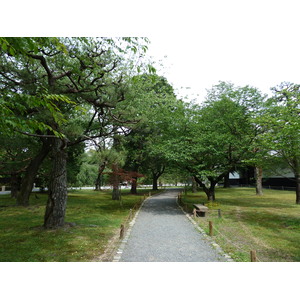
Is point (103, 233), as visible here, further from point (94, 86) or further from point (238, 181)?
point (238, 181)

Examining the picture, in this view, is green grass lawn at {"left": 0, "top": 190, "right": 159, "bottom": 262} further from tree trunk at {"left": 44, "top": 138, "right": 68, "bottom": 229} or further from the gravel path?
the gravel path

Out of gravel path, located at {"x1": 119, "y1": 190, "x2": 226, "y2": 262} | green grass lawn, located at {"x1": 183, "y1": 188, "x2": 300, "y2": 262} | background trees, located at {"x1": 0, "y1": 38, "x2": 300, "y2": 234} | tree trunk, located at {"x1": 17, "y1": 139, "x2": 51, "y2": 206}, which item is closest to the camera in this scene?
gravel path, located at {"x1": 119, "y1": 190, "x2": 226, "y2": 262}

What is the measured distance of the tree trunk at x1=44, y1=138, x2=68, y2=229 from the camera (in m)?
8.65

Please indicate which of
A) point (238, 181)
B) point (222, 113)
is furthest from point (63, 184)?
point (238, 181)

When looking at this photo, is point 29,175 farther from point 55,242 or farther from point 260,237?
point 260,237

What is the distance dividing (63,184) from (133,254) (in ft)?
15.2

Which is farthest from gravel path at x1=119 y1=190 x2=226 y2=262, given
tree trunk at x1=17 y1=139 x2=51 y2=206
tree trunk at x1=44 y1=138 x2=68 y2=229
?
tree trunk at x1=17 y1=139 x2=51 y2=206

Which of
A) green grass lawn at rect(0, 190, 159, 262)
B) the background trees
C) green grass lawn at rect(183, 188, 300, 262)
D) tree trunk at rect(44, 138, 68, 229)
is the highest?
the background trees

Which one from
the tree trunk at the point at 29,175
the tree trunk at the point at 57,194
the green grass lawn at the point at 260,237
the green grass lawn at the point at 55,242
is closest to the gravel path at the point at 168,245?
the green grass lawn at the point at 260,237

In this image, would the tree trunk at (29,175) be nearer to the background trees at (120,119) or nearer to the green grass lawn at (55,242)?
the background trees at (120,119)

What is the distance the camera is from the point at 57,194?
8.65 meters

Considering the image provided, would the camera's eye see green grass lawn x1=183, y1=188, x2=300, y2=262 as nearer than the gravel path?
No

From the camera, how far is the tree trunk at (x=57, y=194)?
8648 mm

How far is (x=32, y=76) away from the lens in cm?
871
